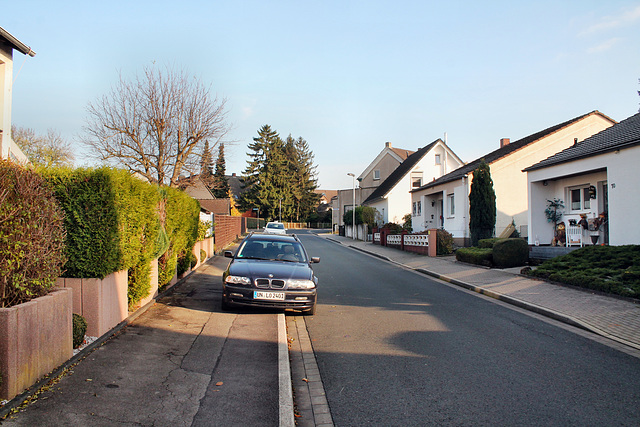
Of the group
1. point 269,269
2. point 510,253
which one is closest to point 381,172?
point 510,253

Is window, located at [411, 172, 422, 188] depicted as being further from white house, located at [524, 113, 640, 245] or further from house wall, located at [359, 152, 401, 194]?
white house, located at [524, 113, 640, 245]

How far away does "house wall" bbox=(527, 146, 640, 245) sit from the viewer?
14086 mm

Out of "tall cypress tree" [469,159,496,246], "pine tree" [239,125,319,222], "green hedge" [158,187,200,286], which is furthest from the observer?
"pine tree" [239,125,319,222]

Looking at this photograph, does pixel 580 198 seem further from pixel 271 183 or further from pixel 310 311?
pixel 271 183

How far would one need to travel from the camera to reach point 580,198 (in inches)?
718

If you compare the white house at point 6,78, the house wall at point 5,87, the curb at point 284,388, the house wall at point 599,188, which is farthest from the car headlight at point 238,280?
the house wall at point 599,188

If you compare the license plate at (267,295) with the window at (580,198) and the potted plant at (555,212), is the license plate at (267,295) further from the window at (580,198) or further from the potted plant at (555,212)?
the potted plant at (555,212)

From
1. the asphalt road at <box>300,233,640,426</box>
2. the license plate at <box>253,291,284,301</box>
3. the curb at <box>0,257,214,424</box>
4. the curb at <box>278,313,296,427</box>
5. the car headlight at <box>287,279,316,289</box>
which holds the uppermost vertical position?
the car headlight at <box>287,279,316,289</box>

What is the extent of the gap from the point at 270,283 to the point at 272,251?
67.5 inches

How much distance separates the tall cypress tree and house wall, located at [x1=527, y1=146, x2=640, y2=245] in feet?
7.79

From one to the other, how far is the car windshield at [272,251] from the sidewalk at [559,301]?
4.96m

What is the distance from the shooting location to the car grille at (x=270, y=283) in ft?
27.3

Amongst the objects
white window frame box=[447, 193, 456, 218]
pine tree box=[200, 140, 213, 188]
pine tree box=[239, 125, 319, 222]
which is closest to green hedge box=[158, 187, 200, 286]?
pine tree box=[200, 140, 213, 188]

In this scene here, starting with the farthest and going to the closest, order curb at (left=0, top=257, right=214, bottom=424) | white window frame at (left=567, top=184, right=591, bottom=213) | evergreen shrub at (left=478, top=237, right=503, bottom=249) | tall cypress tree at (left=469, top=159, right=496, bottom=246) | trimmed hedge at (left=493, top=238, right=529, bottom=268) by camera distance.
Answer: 1. tall cypress tree at (left=469, top=159, right=496, bottom=246)
2. evergreen shrub at (left=478, top=237, right=503, bottom=249)
3. white window frame at (left=567, top=184, right=591, bottom=213)
4. trimmed hedge at (left=493, top=238, right=529, bottom=268)
5. curb at (left=0, top=257, right=214, bottom=424)
